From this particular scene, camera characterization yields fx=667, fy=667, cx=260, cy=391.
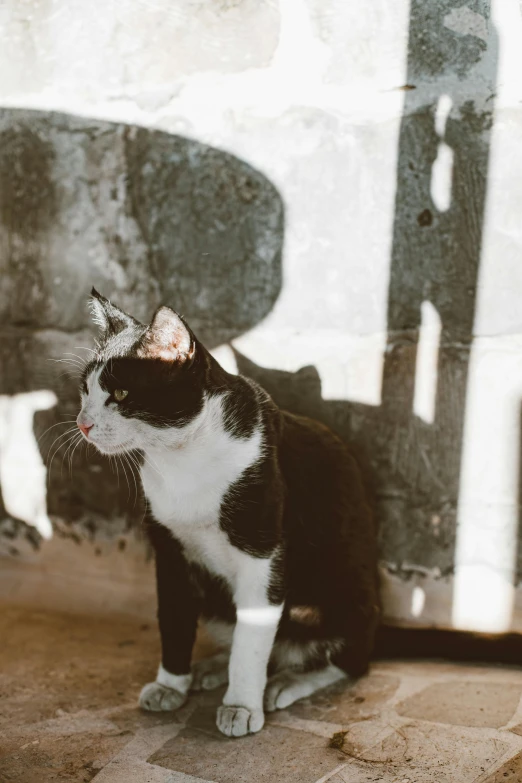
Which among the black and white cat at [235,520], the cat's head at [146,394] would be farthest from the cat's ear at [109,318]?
the cat's head at [146,394]

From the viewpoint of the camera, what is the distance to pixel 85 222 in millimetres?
1986

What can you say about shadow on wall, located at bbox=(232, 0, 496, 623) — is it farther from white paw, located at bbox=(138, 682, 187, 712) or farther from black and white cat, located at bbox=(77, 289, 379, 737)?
white paw, located at bbox=(138, 682, 187, 712)

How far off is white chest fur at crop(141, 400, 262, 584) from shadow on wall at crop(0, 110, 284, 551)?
493mm

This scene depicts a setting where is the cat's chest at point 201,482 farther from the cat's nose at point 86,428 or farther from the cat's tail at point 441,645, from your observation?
the cat's tail at point 441,645

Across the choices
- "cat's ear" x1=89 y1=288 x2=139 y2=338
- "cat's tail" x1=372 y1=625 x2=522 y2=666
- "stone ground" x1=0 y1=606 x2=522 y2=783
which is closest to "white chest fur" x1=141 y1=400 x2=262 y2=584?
"cat's ear" x1=89 y1=288 x2=139 y2=338

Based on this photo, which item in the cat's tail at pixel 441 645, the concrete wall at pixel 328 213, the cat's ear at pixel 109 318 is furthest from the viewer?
the cat's tail at pixel 441 645

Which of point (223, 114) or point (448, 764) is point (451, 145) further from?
point (448, 764)

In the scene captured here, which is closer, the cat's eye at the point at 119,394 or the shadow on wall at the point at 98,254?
the cat's eye at the point at 119,394

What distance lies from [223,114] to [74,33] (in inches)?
19.8

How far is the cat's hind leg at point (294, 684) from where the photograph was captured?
63.1 inches

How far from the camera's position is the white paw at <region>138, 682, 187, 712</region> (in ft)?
5.24

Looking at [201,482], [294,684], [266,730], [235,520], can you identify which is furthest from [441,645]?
[201,482]

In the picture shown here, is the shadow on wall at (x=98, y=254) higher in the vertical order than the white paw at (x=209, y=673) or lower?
higher

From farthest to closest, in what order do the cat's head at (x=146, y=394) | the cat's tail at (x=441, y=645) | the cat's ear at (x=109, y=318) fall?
the cat's tail at (x=441, y=645) → the cat's ear at (x=109, y=318) → the cat's head at (x=146, y=394)
